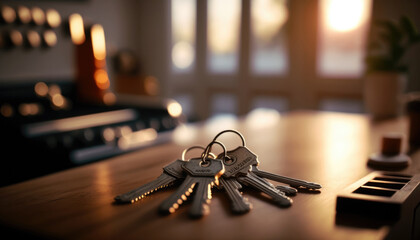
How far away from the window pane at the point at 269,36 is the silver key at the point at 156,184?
12.1 feet

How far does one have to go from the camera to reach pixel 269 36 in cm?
443

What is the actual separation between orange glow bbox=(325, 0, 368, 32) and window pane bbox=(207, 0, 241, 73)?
1.05 meters

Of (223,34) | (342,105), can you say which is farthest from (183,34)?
(342,105)

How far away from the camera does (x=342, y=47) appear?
4.01 meters

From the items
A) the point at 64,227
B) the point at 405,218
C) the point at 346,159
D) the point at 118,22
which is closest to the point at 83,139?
the point at 346,159

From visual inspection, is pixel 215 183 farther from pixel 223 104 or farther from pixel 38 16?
pixel 223 104

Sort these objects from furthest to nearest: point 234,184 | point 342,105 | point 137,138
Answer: point 342,105 < point 137,138 < point 234,184

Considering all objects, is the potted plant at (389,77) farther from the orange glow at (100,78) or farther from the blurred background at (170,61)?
the orange glow at (100,78)

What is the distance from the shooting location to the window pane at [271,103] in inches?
176

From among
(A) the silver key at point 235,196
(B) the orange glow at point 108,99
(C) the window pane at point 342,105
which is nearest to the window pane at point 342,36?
(C) the window pane at point 342,105

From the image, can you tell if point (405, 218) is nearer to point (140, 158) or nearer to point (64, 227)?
point (64, 227)

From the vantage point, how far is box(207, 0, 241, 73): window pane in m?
4.65

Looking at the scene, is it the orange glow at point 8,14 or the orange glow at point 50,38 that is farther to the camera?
the orange glow at point 50,38

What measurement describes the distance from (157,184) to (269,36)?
385 cm
